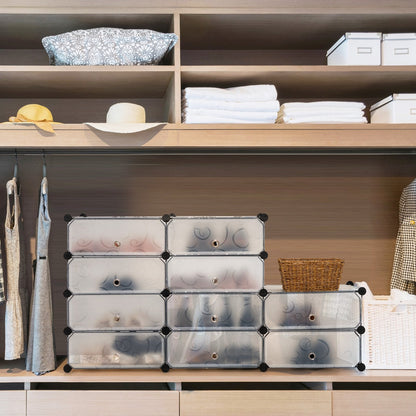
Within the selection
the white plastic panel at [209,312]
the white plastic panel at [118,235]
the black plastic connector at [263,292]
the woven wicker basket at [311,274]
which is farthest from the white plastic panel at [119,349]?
the woven wicker basket at [311,274]

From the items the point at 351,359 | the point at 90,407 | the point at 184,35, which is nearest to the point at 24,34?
the point at 184,35

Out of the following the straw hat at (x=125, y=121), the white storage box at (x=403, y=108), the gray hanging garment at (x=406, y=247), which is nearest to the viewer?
the straw hat at (x=125, y=121)

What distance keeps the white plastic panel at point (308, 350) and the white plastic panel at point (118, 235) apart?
64 centimetres

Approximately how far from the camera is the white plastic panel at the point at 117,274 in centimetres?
210

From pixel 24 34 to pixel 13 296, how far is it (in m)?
1.21

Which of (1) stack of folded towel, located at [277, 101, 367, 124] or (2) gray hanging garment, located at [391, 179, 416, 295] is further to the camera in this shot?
(2) gray hanging garment, located at [391, 179, 416, 295]

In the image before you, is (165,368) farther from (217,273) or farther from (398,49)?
(398,49)

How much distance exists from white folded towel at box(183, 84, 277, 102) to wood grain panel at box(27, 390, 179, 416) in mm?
1245

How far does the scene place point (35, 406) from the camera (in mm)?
2035

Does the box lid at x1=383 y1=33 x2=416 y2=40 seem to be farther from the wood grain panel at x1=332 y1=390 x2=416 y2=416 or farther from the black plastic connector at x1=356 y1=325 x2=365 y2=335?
the wood grain panel at x1=332 y1=390 x2=416 y2=416

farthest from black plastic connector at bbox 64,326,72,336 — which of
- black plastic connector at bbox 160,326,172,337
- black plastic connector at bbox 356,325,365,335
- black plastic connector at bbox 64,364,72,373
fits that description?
Result: black plastic connector at bbox 356,325,365,335

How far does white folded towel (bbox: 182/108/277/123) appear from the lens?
81.0 inches

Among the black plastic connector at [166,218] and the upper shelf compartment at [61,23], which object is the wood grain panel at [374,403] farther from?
the upper shelf compartment at [61,23]

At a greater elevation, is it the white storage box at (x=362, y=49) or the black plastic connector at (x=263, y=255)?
the white storage box at (x=362, y=49)
